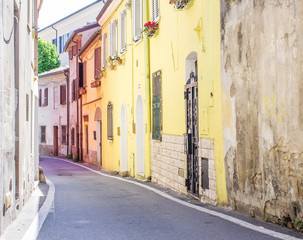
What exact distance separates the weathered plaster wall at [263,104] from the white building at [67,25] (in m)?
32.7

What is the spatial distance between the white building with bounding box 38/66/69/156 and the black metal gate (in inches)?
1007

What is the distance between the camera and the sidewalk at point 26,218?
6164 millimetres

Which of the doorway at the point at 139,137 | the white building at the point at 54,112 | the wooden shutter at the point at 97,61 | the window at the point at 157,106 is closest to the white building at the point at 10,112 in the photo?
the window at the point at 157,106

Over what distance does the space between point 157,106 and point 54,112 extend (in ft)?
86.4

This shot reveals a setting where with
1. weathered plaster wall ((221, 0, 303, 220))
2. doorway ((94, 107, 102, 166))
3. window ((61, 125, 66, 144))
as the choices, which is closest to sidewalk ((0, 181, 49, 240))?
weathered plaster wall ((221, 0, 303, 220))

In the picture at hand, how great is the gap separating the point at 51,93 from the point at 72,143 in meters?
7.22

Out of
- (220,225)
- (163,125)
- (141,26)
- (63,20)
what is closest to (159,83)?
(163,125)

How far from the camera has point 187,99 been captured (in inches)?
412

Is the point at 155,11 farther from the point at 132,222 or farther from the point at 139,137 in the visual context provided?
the point at 132,222

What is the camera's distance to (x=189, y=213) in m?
7.65

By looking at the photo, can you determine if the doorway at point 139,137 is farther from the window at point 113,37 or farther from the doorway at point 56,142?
the doorway at point 56,142

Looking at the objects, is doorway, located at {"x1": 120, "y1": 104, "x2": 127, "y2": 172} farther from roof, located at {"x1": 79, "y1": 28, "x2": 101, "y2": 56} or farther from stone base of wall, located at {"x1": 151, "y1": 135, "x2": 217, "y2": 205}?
roof, located at {"x1": 79, "y1": 28, "x2": 101, "y2": 56}

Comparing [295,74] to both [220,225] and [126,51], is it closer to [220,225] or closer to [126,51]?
[220,225]

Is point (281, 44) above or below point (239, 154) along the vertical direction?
above
